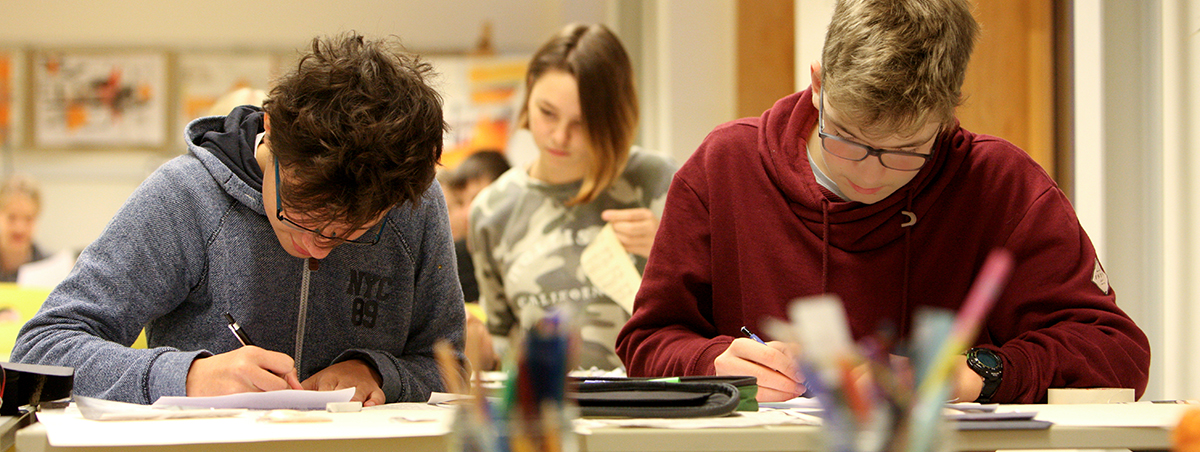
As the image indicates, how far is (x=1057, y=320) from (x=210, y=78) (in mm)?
4973

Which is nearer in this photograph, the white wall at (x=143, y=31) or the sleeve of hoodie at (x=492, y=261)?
the sleeve of hoodie at (x=492, y=261)

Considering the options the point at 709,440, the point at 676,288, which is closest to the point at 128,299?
the point at 676,288

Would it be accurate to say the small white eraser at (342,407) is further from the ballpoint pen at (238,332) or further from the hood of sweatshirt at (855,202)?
the hood of sweatshirt at (855,202)

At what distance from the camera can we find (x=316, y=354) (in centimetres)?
146

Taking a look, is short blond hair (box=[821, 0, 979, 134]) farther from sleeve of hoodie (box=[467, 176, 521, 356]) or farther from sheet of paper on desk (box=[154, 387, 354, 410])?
sleeve of hoodie (box=[467, 176, 521, 356])

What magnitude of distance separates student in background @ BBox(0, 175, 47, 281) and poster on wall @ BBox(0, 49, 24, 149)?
0.23m

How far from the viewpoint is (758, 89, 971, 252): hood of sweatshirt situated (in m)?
1.43

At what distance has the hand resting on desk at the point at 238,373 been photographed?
1154 mm

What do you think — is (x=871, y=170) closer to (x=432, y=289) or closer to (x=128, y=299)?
(x=432, y=289)

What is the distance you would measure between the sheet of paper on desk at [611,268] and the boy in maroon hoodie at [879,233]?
0.60 meters

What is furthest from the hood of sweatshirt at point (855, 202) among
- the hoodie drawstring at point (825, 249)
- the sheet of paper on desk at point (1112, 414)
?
the sheet of paper on desk at point (1112, 414)

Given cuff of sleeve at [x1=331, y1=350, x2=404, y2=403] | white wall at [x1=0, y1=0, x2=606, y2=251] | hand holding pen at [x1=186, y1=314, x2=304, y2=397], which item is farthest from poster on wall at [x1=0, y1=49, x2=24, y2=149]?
hand holding pen at [x1=186, y1=314, x2=304, y2=397]

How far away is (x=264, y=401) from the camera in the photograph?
1.06 meters

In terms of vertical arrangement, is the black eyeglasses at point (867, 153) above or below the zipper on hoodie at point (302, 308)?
above
